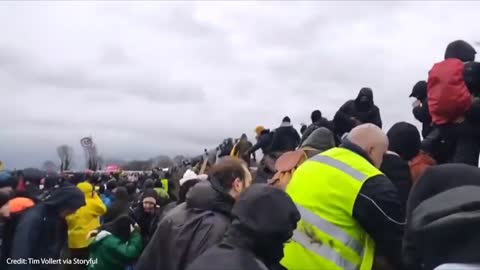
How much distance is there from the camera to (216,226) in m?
4.06

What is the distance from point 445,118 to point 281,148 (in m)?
2.80

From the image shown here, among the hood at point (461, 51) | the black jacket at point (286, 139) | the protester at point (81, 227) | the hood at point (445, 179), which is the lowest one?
the protester at point (81, 227)

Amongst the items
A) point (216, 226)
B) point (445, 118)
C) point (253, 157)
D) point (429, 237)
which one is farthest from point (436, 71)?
point (253, 157)

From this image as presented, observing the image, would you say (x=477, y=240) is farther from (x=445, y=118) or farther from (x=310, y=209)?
(x=445, y=118)

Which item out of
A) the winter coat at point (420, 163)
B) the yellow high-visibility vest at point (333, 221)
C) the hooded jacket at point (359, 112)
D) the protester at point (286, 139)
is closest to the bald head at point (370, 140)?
the yellow high-visibility vest at point (333, 221)

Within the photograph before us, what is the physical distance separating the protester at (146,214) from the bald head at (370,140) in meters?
3.91

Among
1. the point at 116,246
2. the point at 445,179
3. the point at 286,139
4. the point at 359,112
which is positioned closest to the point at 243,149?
the point at 286,139

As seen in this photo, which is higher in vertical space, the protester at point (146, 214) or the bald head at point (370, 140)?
the bald head at point (370, 140)

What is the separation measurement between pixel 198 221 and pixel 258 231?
52.2 inches

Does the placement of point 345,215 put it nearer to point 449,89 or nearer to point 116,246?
point 449,89

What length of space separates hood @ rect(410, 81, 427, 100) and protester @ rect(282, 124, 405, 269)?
Result: 186 centimetres

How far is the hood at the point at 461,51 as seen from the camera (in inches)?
187

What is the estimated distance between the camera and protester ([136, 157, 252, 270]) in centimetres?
409

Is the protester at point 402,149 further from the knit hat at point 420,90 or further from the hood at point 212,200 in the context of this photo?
the hood at point 212,200
